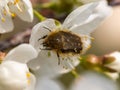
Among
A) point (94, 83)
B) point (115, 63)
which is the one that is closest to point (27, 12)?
point (115, 63)

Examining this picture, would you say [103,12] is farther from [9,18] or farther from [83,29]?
[9,18]

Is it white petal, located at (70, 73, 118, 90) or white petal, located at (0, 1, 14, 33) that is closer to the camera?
white petal, located at (0, 1, 14, 33)

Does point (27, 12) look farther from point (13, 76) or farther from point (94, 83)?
point (94, 83)

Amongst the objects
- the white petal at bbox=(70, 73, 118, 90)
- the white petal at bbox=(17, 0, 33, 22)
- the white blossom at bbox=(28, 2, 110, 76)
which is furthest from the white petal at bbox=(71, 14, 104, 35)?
the white petal at bbox=(70, 73, 118, 90)

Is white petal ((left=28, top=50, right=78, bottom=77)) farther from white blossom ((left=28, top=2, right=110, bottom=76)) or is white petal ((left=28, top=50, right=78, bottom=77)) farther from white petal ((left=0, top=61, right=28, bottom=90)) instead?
white petal ((left=0, top=61, right=28, bottom=90))

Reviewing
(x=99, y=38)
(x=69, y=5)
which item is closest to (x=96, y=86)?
(x=99, y=38)

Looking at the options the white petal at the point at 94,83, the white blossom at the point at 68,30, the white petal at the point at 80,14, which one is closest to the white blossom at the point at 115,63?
the white blossom at the point at 68,30
